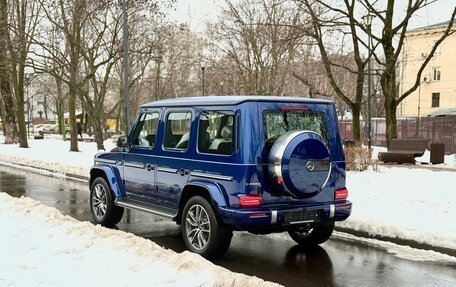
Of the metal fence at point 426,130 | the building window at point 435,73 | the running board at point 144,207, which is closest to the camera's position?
the running board at point 144,207

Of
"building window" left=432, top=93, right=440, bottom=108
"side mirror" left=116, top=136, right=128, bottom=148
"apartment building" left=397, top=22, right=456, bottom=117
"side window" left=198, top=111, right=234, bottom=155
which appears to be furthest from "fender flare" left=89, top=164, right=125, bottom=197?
"building window" left=432, top=93, right=440, bottom=108

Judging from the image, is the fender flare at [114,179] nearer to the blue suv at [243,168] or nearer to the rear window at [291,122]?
the blue suv at [243,168]

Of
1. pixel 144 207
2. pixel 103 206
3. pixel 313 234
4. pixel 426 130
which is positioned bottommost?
pixel 313 234

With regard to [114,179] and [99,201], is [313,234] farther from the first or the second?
[99,201]

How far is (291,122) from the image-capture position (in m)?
6.72

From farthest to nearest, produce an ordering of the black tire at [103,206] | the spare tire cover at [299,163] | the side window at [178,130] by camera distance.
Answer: the black tire at [103,206] < the side window at [178,130] < the spare tire cover at [299,163]

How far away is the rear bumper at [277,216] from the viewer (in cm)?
627

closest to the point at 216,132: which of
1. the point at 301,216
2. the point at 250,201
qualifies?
the point at 250,201

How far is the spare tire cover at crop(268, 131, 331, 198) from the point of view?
6242 millimetres

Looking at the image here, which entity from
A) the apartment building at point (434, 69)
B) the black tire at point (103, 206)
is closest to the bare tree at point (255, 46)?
the black tire at point (103, 206)

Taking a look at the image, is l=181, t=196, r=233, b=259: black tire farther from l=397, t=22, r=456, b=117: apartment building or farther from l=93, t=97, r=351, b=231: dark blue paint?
l=397, t=22, r=456, b=117: apartment building

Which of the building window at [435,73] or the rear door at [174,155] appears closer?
the rear door at [174,155]

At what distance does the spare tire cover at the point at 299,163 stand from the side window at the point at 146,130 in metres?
2.30

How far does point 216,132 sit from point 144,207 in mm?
1880
